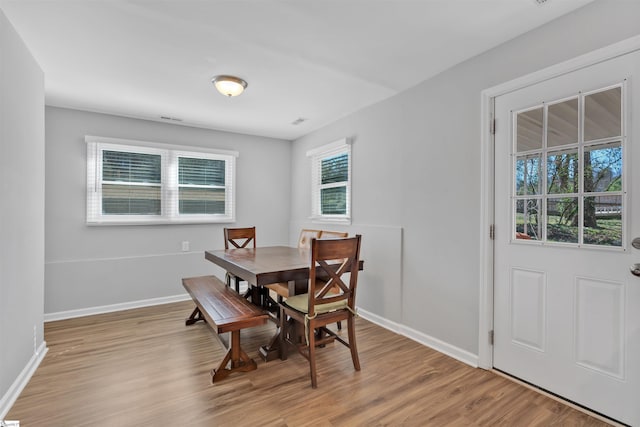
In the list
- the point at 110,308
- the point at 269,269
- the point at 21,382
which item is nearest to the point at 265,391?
the point at 269,269

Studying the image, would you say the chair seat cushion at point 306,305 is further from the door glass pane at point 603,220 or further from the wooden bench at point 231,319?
the door glass pane at point 603,220

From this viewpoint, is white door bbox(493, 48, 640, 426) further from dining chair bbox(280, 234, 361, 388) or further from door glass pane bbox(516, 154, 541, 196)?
dining chair bbox(280, 234, 361, 388)

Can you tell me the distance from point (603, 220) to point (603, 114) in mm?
628

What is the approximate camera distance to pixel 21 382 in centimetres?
208

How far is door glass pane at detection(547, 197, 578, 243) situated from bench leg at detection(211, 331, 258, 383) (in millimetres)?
2331

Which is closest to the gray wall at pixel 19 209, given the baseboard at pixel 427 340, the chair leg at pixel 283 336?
the chair leg at pixel 283 336

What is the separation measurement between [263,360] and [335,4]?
2.65 m

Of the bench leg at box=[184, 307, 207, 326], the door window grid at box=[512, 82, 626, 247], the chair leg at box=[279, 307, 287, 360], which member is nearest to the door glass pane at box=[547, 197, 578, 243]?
the door window grid at box=[512, 82, 626, 247]

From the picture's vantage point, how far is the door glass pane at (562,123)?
1.89 m

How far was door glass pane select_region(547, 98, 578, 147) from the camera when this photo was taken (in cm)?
189

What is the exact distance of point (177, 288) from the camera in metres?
4.17

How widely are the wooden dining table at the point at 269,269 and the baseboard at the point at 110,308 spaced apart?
1.42 m

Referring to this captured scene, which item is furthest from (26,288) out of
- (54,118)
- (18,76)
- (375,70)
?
(375,70)

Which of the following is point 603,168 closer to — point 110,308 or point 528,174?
point 528,174
